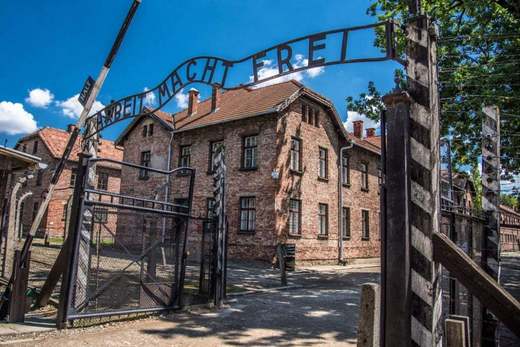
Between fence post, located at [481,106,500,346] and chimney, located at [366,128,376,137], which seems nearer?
fence post, located at [481,106,500,346]

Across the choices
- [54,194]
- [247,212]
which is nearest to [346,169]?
[247,212]

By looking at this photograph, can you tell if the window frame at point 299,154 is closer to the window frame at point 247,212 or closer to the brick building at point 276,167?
the brick building at point 276,167

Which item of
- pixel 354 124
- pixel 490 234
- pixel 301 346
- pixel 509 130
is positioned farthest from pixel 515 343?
pixel 354 124

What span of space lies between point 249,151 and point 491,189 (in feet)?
46.2

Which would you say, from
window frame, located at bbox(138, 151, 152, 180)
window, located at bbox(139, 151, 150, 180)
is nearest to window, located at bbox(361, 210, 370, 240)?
window frame, located at bbox(138, 151, 152, 180)

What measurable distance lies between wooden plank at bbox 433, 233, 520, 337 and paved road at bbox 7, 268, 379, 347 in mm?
2976

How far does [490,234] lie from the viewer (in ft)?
20.4

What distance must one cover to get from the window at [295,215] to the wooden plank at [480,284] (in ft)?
50.3

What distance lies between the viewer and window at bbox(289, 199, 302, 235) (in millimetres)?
18531

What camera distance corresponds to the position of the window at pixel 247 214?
18.5 meters

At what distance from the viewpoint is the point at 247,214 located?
741 inches

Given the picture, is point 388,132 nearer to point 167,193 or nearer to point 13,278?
point 13,278

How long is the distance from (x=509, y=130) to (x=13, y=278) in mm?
15498

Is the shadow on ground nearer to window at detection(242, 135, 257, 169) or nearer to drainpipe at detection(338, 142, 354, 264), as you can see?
window at detection(242, 135, 257, 169)
